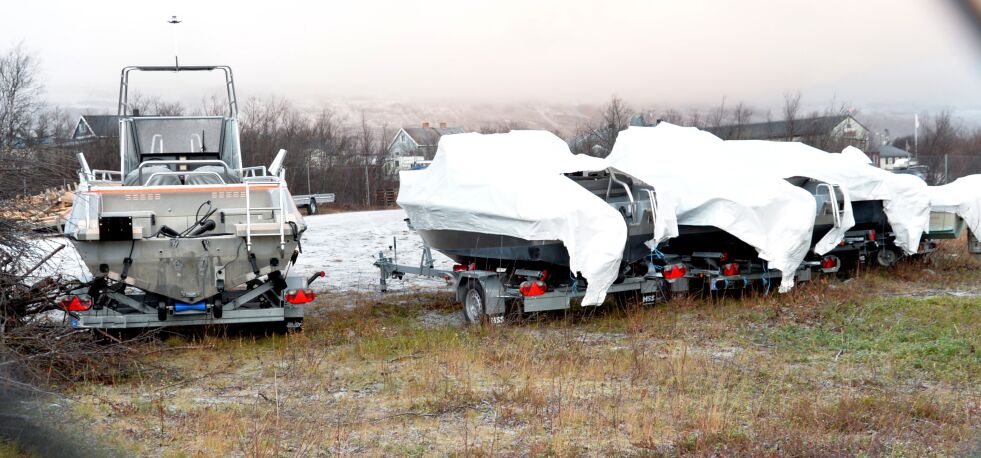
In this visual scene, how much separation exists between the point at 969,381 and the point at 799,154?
7.85 meters

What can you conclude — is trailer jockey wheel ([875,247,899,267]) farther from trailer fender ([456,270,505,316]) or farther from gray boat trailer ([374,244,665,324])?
trailer fender ([456,270,505,316])

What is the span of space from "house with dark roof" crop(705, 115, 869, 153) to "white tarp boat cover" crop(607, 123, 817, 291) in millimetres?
A: 23440

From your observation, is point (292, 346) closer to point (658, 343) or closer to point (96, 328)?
point (96, 328)

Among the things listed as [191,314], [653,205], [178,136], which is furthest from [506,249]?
[178,136]

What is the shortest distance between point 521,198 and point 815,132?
1160 inches

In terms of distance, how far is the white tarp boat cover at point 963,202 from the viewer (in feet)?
55.7

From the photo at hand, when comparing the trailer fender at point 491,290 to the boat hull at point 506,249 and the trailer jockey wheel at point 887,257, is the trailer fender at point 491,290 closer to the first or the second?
the boat hull at point 506,249

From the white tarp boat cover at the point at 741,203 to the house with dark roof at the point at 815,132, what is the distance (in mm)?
23440

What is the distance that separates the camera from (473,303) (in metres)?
12.9

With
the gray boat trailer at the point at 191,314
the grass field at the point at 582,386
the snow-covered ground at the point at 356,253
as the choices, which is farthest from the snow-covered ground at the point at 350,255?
the grass field at the point at 582,386

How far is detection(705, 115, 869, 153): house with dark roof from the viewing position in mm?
37706

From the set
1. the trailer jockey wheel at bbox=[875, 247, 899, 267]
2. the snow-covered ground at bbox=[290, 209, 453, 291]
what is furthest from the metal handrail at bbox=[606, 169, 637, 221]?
the trailer jockey wheel at bbox=[875, 247, 899, 267]

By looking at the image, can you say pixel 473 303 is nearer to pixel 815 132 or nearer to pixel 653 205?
pixel 653 205

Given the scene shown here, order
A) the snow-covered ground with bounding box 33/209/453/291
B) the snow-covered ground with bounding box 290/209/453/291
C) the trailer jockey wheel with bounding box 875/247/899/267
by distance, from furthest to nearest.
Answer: the snow-covered ground with bounding box 290/209/453/291 → the snow-covered ground with bounding box 33/209/453/291 → the trailer jockey wheel with bounding box 875/247/899/267
